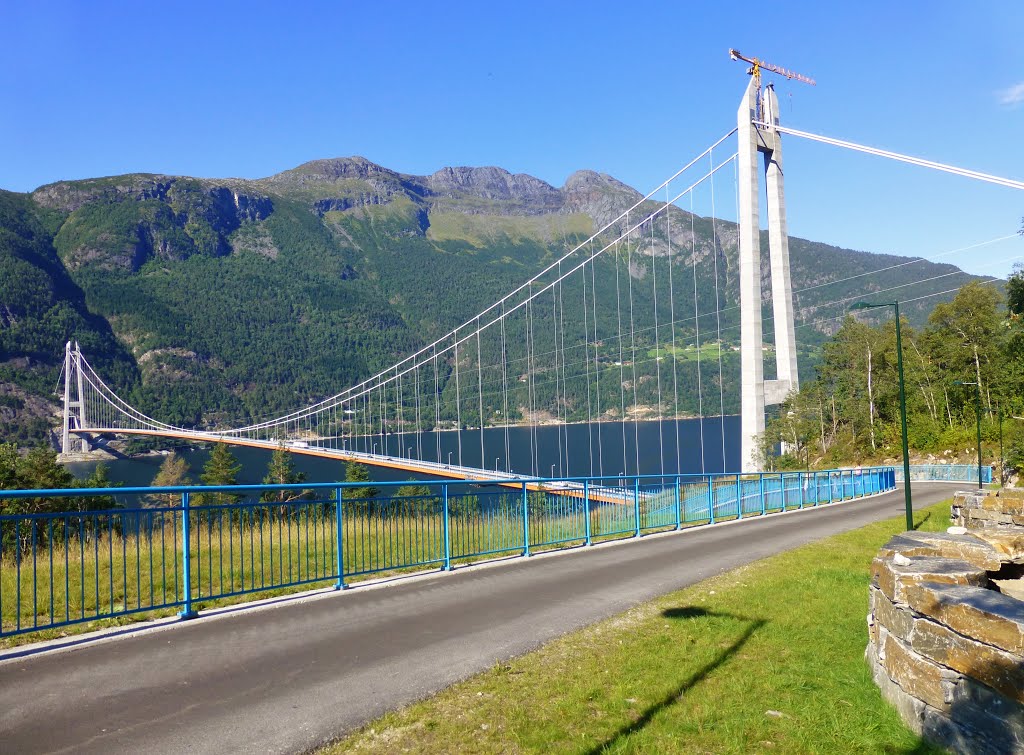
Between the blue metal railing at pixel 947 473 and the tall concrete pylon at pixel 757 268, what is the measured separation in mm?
9915

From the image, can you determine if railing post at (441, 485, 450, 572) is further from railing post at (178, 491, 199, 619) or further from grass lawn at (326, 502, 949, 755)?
railing post at (178, 491, 199, 619)

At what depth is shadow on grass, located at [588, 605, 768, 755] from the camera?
3.96 m

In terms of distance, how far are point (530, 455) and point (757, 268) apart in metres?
57.2

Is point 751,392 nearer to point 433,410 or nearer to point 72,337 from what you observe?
point 433,410

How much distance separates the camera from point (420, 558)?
9250mm

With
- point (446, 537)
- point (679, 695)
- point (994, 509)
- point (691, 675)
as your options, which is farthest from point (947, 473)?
point (679, 695)

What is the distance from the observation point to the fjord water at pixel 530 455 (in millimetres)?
72375

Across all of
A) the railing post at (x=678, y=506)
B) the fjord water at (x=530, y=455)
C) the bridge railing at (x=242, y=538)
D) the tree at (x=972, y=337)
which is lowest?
the fjord water at (x=530, y=455)

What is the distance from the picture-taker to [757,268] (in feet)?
120

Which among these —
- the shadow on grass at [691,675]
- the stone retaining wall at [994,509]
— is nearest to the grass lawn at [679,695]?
the shadow on grass at [691,675]

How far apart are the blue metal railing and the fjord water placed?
17.9 m

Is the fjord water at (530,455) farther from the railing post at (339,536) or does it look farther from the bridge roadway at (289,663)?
the bridge roadway at (289,663)

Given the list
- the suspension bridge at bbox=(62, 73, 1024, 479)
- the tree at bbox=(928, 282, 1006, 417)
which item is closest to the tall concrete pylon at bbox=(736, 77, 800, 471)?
the suspension bridge at bbox=(62, 73, 1024, 479)

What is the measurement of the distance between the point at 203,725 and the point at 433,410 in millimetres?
120791
